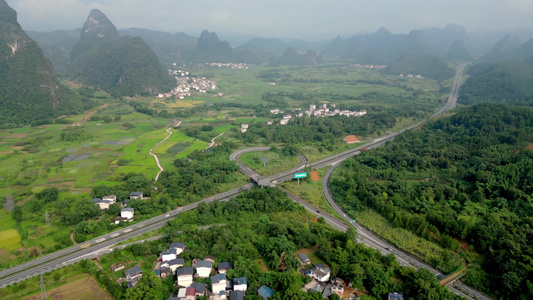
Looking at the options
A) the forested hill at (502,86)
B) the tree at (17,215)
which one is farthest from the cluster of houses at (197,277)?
the forested hill at (502,86)

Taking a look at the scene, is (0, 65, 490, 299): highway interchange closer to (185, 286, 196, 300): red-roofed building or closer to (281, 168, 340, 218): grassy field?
→ (281, 168, 340, 218): grassy field

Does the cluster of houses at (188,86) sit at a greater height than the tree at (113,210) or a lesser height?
lesser

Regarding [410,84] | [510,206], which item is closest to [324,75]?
[410,84]

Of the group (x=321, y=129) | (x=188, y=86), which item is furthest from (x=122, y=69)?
(x=321, y=129)

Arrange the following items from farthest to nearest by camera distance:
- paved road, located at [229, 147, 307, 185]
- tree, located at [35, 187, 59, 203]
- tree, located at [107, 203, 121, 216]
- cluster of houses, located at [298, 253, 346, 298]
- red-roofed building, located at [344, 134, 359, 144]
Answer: red-roofed building, located at [344, 134, 359, 144], paved road, located at [229, 147, 307, 185], tree, located at [35, 187, 59, 203], tree, located at [107, 203, 121, 216], cluster of houses, located at [298, 253, 346, 298]

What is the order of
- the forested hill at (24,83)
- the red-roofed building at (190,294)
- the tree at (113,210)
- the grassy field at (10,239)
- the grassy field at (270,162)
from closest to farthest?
the red-roofed building at (190,294), the grassy field at (10,239), the tree at (113,210), the grassy field at (270,162), the forested hill at (24,83)

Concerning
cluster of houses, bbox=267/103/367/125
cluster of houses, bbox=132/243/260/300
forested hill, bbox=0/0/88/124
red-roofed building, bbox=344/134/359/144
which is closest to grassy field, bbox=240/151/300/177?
red-roofed building, bbox=344/134/359/144

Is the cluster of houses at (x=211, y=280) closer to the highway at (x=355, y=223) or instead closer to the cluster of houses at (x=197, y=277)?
the cluster of houses at (x=197, y=277)
